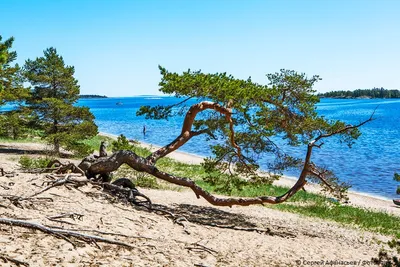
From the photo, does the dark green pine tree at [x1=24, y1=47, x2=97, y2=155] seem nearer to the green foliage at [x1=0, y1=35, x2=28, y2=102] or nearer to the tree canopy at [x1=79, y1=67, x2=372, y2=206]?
the green foliage at [x1=0, y1=35, x2=28, y2=102]

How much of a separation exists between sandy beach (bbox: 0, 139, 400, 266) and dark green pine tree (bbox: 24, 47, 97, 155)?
18.7 metres

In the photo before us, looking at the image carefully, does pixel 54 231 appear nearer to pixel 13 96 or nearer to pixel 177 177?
pixel 177 177

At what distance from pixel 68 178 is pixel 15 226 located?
4859mm

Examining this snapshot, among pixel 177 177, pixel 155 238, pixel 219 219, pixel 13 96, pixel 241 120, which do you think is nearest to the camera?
A: pixel 155 238

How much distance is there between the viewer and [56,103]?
30719mm

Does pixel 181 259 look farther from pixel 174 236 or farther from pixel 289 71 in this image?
pixel 289 71

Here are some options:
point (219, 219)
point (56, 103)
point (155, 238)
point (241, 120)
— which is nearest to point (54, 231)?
point (155, 238)

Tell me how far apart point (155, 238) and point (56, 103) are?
2424 centimetres

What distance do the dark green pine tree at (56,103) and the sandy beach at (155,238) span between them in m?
18.7

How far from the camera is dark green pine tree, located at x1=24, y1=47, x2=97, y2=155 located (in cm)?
3117

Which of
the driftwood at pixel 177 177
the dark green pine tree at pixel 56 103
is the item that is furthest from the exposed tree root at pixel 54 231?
the dark green pine tree at pixel 56 103

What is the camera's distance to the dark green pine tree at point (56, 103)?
102 feet

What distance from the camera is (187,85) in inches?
531

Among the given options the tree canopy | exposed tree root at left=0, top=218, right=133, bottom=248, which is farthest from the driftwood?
exposed tree root at left=0, top=218, right=133, bottom=248
